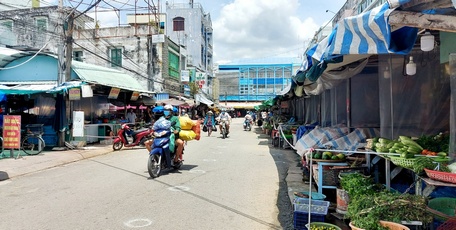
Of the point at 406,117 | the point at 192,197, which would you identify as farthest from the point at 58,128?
the point at 406,117

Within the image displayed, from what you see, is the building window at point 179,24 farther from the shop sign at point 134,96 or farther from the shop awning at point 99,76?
the shop sign at point 134,96

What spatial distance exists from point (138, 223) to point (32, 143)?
10657 mm

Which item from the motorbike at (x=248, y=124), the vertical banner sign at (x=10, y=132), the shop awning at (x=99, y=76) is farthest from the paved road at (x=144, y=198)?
the motorbike at (x=248, y=124)

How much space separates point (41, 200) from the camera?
6.30 metres

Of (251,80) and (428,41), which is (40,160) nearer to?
(428,41)

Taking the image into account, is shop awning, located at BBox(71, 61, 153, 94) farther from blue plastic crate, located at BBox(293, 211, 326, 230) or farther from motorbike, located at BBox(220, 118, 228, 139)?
blue plastic crate, located at BBox(293, 211, 326, 230)

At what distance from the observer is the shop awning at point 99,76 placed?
16.3 m

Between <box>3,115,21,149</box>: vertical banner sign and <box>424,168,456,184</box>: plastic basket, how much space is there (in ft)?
39.1

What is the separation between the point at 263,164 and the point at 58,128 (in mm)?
9065

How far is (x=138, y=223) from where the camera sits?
4.93 m

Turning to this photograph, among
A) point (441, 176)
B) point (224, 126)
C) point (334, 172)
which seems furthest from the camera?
point (224, 126)

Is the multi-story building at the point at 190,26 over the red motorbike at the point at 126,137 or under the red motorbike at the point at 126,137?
over

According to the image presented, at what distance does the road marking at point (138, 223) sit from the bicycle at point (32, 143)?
9.47 meters

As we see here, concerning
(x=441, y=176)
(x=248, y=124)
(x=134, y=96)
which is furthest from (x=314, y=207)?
(x=248, y=124)
